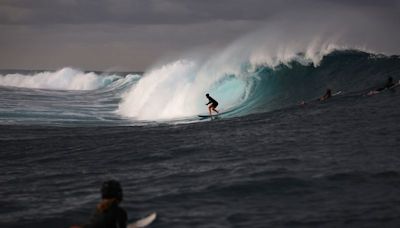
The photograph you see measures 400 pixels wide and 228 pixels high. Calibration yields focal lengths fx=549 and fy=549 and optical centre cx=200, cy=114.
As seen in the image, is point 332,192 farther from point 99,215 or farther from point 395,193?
point 99,215

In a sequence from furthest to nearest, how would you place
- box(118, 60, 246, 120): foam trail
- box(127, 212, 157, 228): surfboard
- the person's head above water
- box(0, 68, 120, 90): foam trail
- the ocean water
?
box(0, 68, 120, 90): foam trail
box(118, 60, 246, 120): foam trail
the ocean water
box(127, 212, 157, 228): surfboard
the person's head above water

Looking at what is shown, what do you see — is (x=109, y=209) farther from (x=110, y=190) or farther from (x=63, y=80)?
(x=63, y=80)

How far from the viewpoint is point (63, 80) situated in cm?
9600

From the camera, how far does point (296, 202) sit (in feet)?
29.5

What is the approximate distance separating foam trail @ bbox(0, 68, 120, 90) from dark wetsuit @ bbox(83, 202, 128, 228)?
81.7 meters

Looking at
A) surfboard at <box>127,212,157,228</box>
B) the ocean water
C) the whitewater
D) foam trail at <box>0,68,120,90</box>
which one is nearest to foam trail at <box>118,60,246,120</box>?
the whitewater

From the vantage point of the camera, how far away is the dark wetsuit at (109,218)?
6.35m

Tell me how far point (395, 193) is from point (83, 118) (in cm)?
2479

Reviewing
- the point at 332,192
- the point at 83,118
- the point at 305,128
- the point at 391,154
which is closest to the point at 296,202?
the point at 332,192

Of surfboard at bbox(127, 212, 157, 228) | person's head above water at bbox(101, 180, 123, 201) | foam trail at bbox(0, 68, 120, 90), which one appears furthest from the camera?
foam trail at bbox(0, 68, 120, 90)

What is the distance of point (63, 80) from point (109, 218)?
304ft

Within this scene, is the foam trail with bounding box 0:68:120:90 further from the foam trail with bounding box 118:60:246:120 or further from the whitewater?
the whitewater

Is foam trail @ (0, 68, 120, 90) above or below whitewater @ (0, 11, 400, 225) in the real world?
above

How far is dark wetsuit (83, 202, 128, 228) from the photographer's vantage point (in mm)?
6348
